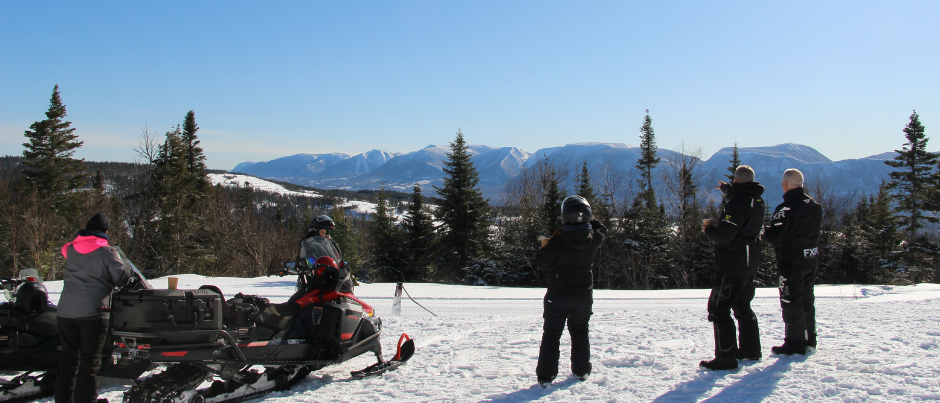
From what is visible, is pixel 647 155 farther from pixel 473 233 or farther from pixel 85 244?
pixel 85 244

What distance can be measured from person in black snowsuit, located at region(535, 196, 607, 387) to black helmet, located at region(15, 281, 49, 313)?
14.7 feet

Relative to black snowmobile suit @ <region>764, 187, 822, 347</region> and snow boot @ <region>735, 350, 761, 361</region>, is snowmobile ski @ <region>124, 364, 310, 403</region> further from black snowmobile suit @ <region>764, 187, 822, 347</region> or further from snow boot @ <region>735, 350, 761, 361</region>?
black snowmobile suit @ <region>764, 187, 822, 347</region>

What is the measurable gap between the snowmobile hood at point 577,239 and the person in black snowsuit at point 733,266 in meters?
1.36

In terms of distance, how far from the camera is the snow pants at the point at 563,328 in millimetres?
4270

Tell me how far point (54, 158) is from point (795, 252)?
55.9 metres

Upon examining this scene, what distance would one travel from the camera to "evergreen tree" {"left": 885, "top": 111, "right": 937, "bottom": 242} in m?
38.8

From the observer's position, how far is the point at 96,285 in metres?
3.97

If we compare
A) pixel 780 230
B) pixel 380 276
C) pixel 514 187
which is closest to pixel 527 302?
pixel 780 230

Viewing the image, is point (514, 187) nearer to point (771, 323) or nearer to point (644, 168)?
point (644, 168)

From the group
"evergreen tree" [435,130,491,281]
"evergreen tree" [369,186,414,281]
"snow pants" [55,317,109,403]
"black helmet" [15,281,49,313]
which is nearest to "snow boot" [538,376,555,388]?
"snow pants" [55,317,109,403]

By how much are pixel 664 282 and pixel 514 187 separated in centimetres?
1898

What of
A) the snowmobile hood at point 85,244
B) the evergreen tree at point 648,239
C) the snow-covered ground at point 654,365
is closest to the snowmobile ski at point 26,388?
the snow-covered ground at point 654,365

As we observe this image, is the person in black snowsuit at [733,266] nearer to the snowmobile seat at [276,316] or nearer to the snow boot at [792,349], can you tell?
the snow boot at [792,349]

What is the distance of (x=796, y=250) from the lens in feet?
16.2
